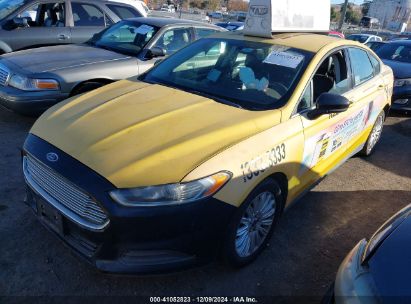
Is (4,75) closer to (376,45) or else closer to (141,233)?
(141,233)

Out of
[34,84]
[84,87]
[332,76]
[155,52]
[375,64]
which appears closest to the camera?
A: [332,76]

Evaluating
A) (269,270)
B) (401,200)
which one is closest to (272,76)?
(269,270)

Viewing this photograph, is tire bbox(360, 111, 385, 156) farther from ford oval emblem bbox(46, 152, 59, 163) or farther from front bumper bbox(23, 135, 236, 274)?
ford oval emblem bbox(46, 152, 59, 163)

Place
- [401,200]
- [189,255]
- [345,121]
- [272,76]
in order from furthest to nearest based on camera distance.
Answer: [401,200]
[345,121]
[272,76]
[189,255]

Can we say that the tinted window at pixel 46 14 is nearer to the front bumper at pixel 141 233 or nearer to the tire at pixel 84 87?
the tire at pixel 84 87

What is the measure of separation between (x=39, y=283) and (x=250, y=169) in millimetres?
1668

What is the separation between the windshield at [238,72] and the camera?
3184 millimetres

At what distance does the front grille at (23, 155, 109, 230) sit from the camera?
2.27m

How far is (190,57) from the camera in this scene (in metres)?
3.91

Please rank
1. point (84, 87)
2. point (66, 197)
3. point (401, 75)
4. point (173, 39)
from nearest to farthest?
point (66, 197) < point (84, 87) < point (173, 39) < point (401, 75)

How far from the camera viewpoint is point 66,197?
7.85ft

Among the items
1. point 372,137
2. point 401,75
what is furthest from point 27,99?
point 401,75

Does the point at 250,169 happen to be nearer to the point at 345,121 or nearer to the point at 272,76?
the point at 272,76

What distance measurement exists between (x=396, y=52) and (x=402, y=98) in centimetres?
201
